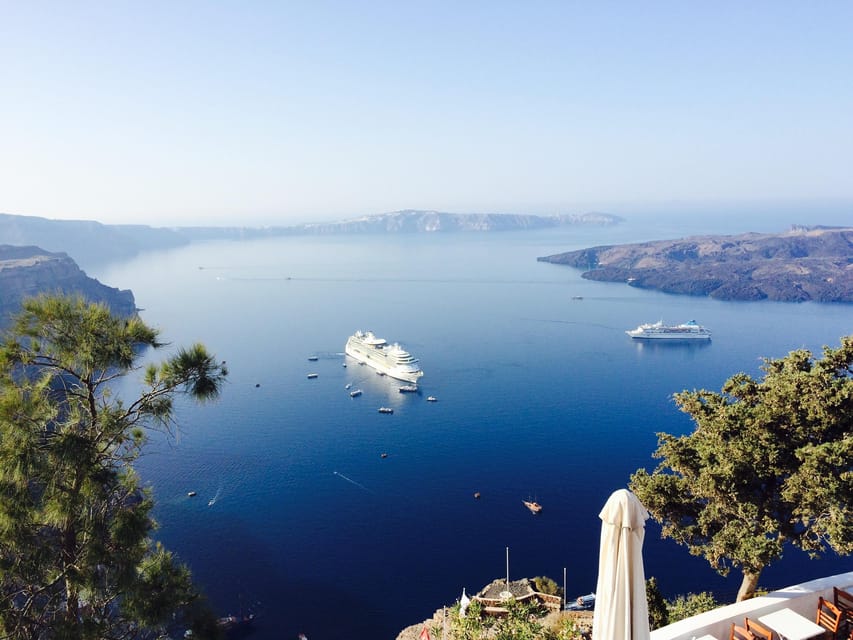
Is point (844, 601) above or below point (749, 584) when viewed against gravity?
above

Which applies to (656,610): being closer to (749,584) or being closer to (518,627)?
(749,584)

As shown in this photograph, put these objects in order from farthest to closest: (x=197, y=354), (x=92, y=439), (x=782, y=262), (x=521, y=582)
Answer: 1. (x=782, y=262)
2. (x=521, y=582)
3. (x=197, y=354)
4. (x=92, y=439)

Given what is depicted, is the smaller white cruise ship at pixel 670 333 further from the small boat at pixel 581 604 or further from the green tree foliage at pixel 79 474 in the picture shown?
the green tree foliage at pixel 79 474

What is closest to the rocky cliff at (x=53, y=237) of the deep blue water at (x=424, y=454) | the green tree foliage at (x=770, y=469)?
the deep blue water at (x=424, y=454)

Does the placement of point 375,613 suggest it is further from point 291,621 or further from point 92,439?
point 92,439

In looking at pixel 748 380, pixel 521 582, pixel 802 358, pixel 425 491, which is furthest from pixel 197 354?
pixel 425 491

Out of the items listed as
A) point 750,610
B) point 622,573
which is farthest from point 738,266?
point 622,573

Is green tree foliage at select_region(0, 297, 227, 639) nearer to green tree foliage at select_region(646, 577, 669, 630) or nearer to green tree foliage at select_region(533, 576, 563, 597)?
green tree foliage at select_region(646, 577, 669, 630)
